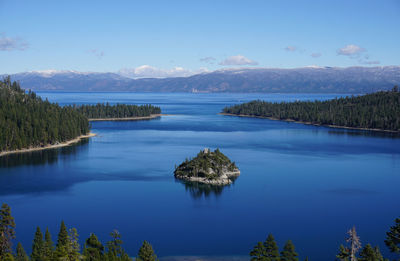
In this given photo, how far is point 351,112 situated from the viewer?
149 meters

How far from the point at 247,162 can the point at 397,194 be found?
26.7 meters

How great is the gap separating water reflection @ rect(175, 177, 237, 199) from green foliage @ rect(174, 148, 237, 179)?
77.6 inches

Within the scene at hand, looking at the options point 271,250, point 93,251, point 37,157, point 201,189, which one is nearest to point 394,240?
point 271,250

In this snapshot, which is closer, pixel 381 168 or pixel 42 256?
pixel 42 256

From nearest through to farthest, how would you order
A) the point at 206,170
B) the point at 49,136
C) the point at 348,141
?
the point at 206,170 < the point at 49,136 < the point at 348,141

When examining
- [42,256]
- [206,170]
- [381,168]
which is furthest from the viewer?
[381,168]

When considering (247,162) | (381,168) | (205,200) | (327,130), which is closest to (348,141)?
(327,130)

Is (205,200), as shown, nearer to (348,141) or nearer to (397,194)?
(397,194)

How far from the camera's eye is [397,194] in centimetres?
5675

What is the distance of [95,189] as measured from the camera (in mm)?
57344

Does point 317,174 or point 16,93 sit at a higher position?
point 16,93

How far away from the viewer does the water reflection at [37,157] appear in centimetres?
7368

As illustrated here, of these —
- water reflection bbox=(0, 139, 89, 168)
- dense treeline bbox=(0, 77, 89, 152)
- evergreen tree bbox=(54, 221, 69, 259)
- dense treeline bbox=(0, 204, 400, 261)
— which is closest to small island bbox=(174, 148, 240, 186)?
water reflection bbox=(0, 139, 89, 168)

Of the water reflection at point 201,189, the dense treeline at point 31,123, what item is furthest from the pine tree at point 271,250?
the dense treeline at point 31,123
